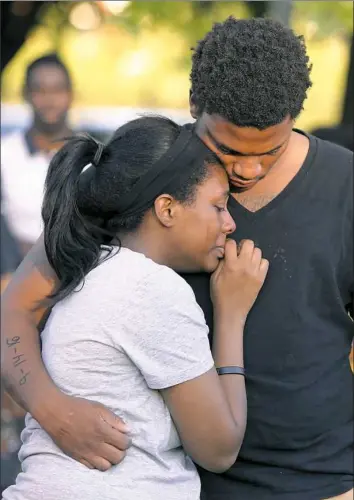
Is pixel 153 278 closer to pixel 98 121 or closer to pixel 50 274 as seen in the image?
pixel 50 274

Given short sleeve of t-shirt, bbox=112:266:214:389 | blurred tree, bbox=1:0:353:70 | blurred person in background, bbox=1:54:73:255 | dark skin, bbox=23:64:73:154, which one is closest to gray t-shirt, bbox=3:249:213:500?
short sleeve of t-shirt, bbox=112:266:214:389

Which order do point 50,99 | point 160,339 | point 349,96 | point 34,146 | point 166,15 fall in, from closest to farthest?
point 160,339 → point 34,146 → point 50,99 → point 349,96 → point 166,15

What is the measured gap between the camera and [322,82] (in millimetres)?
12438

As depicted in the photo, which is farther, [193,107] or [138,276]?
[193,107]

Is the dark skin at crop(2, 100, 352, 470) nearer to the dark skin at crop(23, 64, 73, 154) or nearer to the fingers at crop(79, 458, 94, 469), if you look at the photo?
the fingers at crop(79, 458, 94, 469)

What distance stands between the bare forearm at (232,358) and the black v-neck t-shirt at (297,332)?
85mm

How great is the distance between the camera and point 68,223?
7.29 feet

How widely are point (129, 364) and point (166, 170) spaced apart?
485 mm

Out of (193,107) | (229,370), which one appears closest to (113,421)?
(229,370)

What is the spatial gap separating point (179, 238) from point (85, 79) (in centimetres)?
1278

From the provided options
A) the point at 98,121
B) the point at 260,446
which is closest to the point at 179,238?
the point at 260,446

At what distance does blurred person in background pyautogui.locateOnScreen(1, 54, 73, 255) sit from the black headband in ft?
11.6

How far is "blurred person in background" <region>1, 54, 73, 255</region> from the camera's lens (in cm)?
574

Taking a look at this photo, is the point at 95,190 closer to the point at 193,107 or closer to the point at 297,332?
the point at 193,107
